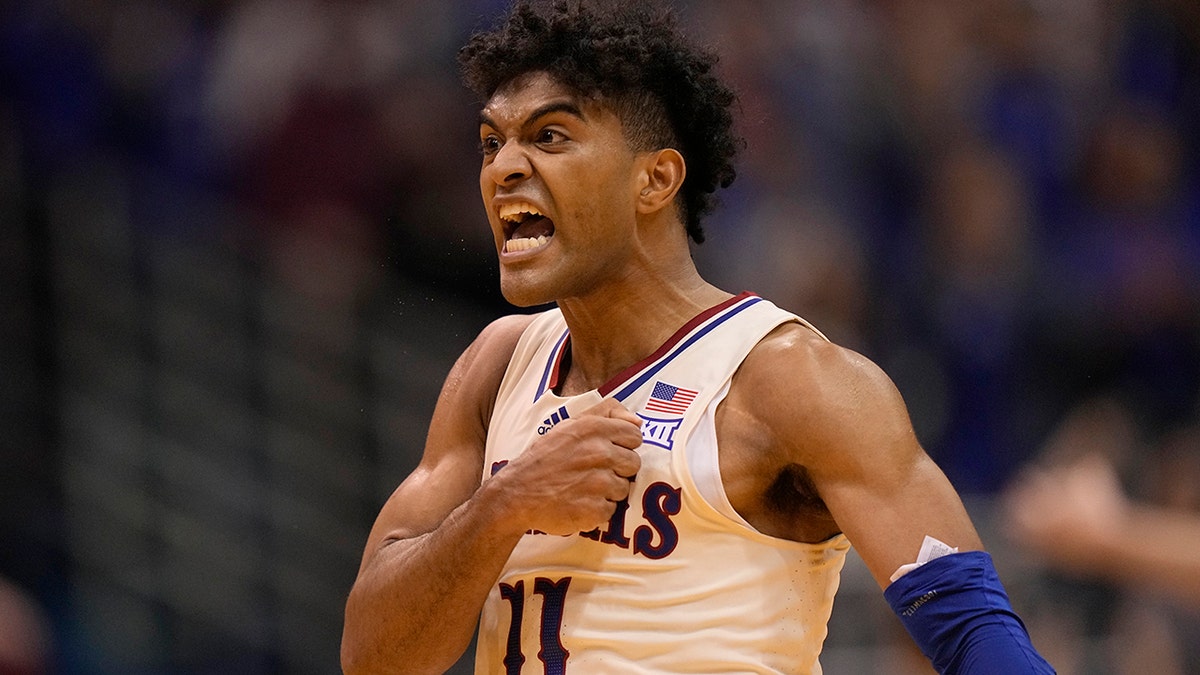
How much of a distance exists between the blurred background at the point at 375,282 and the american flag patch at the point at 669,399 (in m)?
3.03

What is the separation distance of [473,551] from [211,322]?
13.5 feet

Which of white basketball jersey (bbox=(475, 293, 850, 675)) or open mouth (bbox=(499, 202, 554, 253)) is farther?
open mouth (bbox=(499, 202, 554, 253))

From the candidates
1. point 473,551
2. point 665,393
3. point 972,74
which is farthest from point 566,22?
point 972,74

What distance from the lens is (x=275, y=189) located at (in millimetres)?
7484

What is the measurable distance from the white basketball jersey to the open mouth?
0.42 m

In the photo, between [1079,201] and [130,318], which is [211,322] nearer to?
[130,318]

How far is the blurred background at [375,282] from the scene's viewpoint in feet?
23.0

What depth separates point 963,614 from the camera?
10.7 ft

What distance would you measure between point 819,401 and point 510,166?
3.16 ft

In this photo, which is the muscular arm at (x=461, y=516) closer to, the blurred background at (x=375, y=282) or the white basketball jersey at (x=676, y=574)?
the white basketball jersey at (x=676, y=574)

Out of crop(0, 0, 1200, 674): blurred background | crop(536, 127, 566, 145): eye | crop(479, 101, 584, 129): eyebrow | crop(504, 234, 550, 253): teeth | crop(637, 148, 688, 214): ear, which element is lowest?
crop(0, 0, 1200, 674): blurred background

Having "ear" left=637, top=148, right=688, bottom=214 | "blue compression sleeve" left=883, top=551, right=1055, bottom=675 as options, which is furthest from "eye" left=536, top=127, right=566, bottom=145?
"blue compression sleeve" left=883, top=551, right=1055, bottom=675

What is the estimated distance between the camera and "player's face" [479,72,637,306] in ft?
12.2

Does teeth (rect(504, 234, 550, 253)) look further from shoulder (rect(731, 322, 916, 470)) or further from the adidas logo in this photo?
shoulder (rect(731, 322, 916, 470))
